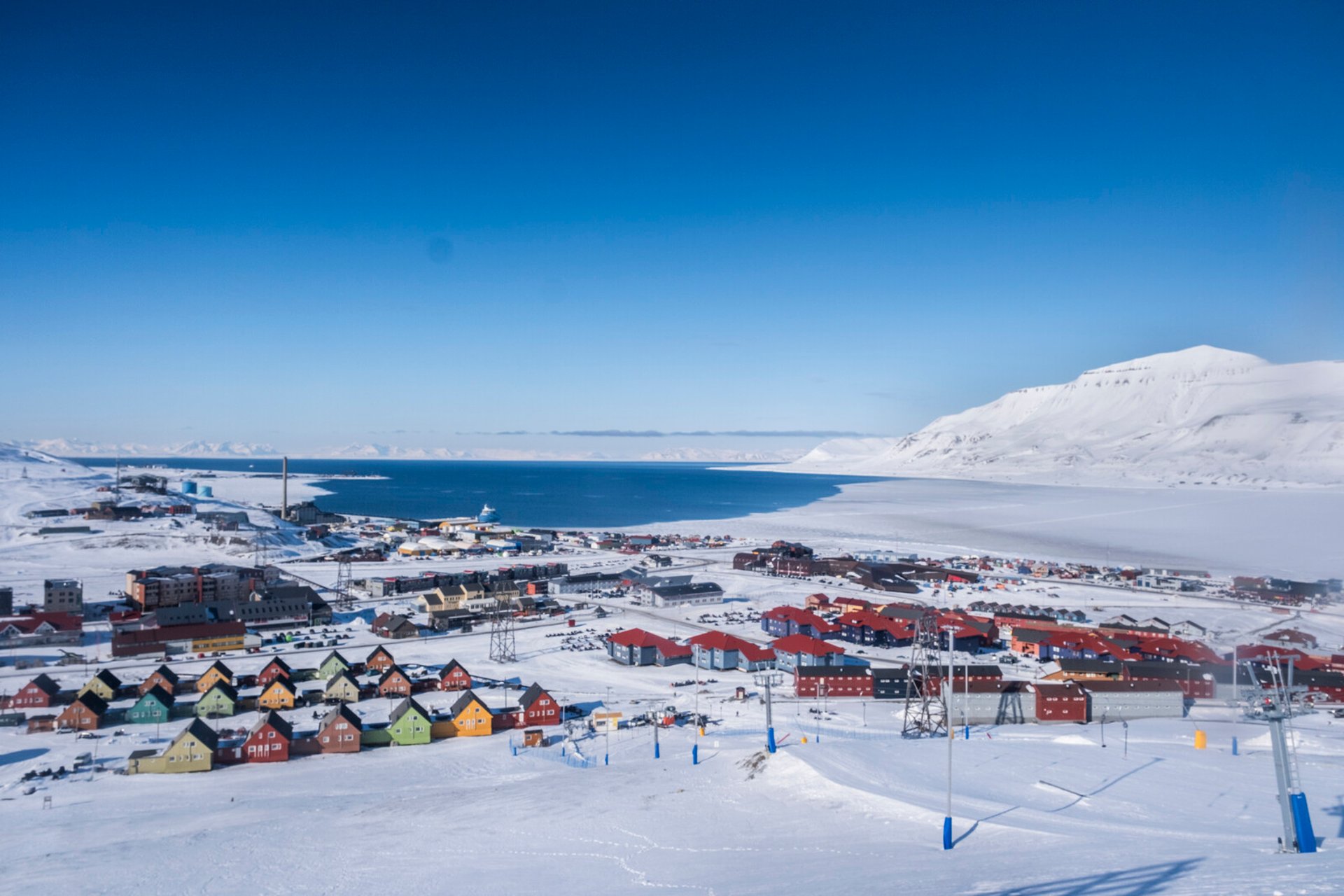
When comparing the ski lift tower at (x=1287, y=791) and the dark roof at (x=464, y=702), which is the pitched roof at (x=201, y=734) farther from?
the ski lift tower at (x=1287, y=791)

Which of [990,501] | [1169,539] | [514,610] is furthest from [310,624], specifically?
Answer: [990,501]

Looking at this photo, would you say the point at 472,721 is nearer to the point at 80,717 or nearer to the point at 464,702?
the point at 464,702

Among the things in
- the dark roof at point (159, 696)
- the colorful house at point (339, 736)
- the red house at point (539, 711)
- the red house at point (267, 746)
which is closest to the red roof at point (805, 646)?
the red house at point (539, 711)

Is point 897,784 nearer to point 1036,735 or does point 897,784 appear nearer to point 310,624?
point 1036,735

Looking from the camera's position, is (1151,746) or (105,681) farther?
(105,681)

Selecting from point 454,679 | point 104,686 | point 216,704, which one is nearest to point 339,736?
point 216,704

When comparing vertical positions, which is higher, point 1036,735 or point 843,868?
point 843,868
